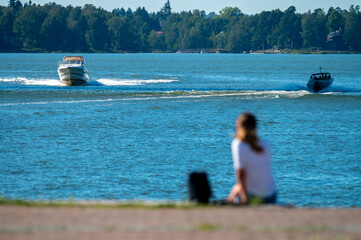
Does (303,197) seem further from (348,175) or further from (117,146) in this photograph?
(117,146)

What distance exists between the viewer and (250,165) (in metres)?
8.88

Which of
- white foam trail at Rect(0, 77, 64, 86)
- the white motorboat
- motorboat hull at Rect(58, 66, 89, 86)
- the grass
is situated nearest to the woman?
the grass

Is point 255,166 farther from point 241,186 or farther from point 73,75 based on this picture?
point 73,75

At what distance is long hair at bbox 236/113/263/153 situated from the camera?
28.2 ft

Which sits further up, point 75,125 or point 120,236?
point 120,236

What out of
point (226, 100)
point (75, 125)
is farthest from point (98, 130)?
point (226, 100)

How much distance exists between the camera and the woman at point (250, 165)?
868cm

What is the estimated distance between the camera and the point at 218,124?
1510 inches

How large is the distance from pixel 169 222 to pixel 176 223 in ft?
0.37

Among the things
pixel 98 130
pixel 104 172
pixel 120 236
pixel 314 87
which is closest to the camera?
pixel 120 236

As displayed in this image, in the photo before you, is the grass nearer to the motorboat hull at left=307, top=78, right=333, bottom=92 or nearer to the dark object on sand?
the dark object on sand

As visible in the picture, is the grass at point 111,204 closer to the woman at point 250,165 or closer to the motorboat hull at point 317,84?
the woman at point 250,165

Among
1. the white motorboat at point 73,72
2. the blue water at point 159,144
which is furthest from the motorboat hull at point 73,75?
the blue water at point 159,144

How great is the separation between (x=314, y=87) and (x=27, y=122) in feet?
110
